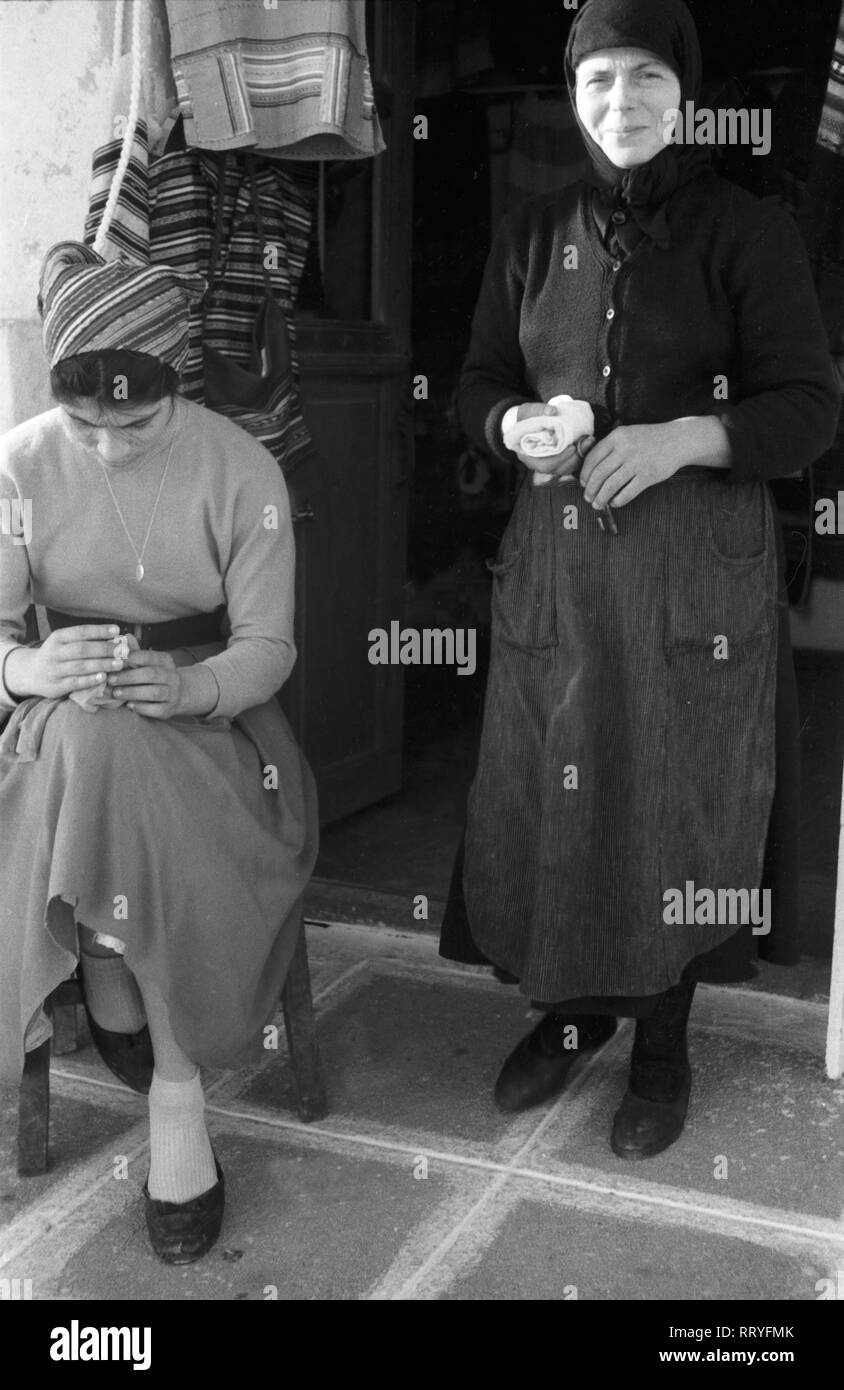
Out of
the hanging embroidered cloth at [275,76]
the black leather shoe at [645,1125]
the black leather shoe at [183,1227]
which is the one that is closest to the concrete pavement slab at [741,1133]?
the black leather shoe at [645,1125]

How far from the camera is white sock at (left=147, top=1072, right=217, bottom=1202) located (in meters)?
2.28

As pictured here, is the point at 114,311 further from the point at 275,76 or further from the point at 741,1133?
the point at 741,1133

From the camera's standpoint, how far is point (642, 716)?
2408 mm

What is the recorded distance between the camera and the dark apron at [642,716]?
7.80 ft

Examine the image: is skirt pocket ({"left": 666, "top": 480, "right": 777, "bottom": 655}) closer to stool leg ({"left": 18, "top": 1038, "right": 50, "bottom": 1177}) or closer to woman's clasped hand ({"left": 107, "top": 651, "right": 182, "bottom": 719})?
woman's clasped hand ({"left": 107, "top": 651, "right": 182, "bottom": 719})

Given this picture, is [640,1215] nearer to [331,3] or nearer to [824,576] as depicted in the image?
[331,3]

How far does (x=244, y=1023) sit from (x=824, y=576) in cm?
453

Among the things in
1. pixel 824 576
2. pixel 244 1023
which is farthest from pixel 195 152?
pixel 824 576

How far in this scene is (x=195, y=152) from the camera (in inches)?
116

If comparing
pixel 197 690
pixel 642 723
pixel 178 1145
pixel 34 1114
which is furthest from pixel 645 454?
pixel 34 1114

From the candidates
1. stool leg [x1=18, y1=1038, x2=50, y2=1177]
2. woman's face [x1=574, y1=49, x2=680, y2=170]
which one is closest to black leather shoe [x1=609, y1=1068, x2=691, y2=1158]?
stool leg [x1=18, y1=1038, x2=50, y2=1177]

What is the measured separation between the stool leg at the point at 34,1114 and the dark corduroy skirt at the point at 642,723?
2.78 ft

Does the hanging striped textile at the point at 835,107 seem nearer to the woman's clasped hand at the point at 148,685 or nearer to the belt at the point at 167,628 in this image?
the belt at the point at 167,628

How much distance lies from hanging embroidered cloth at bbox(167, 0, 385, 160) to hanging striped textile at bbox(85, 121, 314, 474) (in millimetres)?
91
